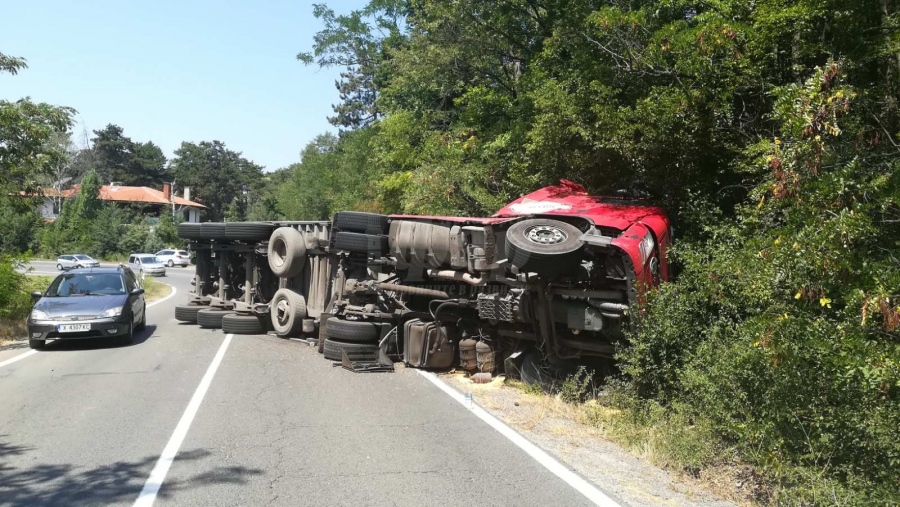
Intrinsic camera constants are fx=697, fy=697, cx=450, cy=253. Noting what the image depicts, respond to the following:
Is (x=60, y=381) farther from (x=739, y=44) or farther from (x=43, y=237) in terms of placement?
(x=43, y=237)

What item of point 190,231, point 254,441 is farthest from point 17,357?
point 254,441

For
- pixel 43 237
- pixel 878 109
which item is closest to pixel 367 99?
pixel 43 237

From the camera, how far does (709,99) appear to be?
8.98m

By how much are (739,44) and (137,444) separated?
26.8 feet

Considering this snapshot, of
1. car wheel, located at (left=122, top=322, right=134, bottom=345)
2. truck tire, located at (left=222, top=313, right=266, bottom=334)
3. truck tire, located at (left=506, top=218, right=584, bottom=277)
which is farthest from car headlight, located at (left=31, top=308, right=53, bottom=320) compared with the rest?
truck tire, located at (left=506, top=218, right=584, bottom=277)

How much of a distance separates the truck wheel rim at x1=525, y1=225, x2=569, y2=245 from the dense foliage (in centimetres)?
128

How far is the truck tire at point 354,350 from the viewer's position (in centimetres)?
1088

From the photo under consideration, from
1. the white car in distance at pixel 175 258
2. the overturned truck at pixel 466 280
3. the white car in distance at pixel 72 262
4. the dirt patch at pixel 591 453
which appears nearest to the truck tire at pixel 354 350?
the overturned truck at pixel 466 280

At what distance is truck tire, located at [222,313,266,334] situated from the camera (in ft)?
49.2

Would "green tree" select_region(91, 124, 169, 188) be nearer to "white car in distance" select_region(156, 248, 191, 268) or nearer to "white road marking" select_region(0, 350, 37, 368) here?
"white car in distance" select_region(156, 248, 191, 268)

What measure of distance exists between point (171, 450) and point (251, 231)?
950cm

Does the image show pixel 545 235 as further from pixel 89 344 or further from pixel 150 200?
pixel 150 200

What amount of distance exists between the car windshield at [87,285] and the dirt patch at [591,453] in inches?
328

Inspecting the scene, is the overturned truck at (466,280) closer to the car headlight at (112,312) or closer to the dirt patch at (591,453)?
the dirt patch at (591,453)
